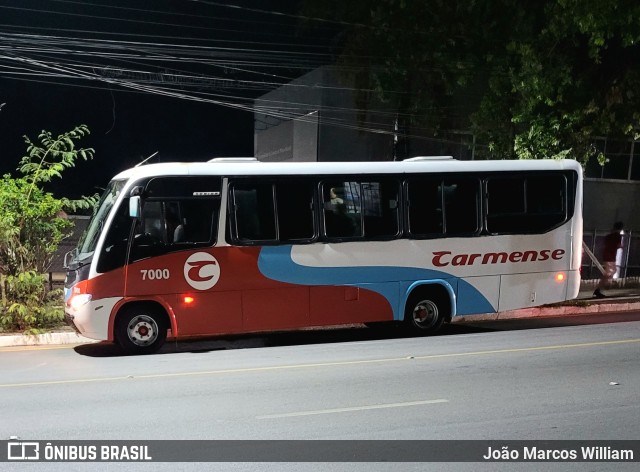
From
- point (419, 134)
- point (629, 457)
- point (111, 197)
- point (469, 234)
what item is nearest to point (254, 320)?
point (111, 197)

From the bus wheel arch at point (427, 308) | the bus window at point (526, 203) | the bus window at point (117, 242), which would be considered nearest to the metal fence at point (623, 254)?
the bus window at point (526, 203)

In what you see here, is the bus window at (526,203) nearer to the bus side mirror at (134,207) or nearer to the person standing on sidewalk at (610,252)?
the person standing on sidewalk at (610,252)

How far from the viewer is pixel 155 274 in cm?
1207

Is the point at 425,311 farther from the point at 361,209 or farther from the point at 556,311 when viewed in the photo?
the point at 556,311

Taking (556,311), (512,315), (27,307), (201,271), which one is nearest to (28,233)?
(27,307)

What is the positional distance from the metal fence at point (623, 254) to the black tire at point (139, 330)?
17.5 metres

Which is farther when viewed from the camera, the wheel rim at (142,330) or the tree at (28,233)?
the tree at (28,233)

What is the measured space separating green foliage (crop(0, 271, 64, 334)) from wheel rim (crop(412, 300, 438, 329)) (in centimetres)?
623

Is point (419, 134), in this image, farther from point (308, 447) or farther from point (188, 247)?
point (308, 447)

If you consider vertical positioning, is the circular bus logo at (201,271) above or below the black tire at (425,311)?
above

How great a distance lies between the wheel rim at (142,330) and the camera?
12133 millimetres

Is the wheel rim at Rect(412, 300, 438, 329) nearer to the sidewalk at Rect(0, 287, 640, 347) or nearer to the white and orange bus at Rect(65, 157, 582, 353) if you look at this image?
the white and orange bus at Rect(65, 157, 582, 353)

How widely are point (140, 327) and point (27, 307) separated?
265 centimetres

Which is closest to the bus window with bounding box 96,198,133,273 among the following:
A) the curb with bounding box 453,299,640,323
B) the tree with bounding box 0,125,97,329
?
the tree with bounding box 0,125,97,329
